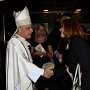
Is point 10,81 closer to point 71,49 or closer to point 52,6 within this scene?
point 71,49

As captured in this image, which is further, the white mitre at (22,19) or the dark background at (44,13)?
the dark background at (44,13)

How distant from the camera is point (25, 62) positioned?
4137mm

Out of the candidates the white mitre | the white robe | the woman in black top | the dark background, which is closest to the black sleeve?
the woman in black top

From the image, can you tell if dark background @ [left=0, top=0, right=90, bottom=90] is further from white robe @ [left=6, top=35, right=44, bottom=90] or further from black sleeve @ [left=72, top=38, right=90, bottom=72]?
black sleeve @ [left=72, top=38, right=90, bottom=72]

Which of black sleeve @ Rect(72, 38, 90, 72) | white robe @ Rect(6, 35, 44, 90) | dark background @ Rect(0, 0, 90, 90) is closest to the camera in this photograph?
black sleeve @ Rect(72, 38, 90, 72)

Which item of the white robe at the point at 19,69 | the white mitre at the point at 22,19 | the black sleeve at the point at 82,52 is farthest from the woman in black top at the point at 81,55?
the white mitre at the point at 22,19

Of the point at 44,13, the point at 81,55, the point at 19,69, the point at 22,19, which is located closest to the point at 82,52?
the point at 81,55

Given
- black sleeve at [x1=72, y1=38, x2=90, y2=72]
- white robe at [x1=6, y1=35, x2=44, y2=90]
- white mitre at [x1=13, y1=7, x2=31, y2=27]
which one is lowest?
white robe at [x1=6, y1=35, x2=44, y2=90]

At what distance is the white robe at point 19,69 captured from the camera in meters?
4.14

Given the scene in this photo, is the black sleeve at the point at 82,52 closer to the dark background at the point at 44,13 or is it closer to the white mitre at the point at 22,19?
the white mitre at the point at 22,19

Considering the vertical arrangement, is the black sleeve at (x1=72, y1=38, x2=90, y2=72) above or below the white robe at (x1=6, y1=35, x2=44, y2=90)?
above

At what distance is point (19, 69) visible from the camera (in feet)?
13.7

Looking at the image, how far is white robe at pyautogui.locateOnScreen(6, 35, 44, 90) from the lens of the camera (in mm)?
4137

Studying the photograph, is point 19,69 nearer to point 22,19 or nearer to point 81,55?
point 22,19
